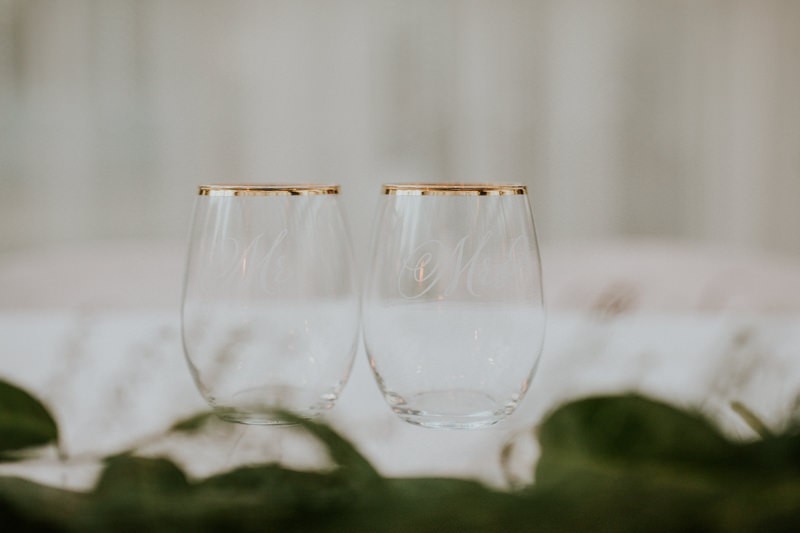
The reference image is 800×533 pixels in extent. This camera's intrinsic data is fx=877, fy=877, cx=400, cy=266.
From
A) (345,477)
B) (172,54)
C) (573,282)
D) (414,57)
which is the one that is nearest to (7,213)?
(172,54)

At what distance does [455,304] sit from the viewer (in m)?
0.38

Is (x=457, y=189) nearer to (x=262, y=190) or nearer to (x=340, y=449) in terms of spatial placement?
(x=262, y=190)

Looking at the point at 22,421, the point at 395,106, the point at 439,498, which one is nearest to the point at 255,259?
the point at 22,421

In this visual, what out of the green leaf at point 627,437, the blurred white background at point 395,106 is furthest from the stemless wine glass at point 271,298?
the blurred white background at point 395,106

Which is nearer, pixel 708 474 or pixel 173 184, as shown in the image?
Result: pixel 708 474

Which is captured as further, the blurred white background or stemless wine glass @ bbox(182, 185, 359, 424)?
the blurred white background

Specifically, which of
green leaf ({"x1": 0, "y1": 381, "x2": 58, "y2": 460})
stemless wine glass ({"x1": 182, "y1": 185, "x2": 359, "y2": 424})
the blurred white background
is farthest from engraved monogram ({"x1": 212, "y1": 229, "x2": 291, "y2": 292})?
the blurred white background

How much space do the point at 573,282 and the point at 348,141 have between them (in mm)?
1367

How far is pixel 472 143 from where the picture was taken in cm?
271

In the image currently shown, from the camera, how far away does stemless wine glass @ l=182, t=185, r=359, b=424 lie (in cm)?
39

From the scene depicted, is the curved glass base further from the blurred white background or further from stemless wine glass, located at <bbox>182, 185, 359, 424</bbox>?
the blurred white background

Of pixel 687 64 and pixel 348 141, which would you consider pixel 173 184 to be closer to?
pixel 348 141

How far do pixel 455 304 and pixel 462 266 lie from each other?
0.06 feet

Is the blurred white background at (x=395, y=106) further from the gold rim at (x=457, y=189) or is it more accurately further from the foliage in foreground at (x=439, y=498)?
the foliage in foreground at (x=439, y=498)
